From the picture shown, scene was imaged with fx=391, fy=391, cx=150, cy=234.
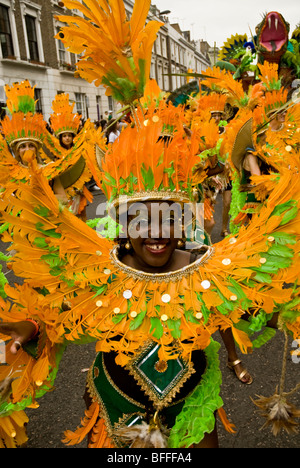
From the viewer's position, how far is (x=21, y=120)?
447 centimetres

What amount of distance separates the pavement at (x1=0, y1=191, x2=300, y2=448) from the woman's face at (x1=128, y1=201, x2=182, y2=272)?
1.08 m

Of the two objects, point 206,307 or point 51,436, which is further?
point 51,436

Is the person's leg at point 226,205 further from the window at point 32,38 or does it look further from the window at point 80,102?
the window at point 80,102

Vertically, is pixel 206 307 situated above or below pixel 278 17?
below

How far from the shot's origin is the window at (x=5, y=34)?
58.2 feet

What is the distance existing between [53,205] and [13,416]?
3.02 feet

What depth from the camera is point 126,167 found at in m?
1.52

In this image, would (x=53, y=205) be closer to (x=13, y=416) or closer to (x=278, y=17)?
(x=13, y=416)

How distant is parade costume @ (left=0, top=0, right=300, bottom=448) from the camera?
1442mm

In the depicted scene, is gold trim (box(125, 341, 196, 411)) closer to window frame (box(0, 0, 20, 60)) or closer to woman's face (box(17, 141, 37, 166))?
woman's face (box(17, 141, 37, 166))
